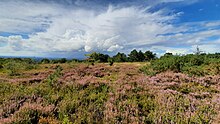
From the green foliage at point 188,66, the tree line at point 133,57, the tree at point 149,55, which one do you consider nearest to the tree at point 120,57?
the tree line at point 133,57

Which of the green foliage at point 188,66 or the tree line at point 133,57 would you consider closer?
the green foliage at point 188,66

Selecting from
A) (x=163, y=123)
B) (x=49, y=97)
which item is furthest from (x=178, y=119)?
(x=49, y=97)

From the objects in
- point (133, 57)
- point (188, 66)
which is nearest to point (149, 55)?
point (133, 57)

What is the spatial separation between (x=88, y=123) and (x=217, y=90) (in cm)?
823

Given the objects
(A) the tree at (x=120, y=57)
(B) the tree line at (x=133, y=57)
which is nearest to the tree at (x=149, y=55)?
(B) the tree line at (x=133, y=57)

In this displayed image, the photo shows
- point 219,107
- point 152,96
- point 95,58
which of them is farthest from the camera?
point 95,58

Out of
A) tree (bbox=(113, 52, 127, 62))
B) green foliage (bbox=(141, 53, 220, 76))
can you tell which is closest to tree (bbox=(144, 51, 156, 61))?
tree (bbox=(113, 52, 127, 62))

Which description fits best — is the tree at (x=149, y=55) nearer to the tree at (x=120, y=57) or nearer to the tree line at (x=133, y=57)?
the tree line at (x=133, y=57)

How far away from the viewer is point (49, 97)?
7.87 metres

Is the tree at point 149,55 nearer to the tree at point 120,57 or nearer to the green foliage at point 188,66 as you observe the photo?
the tree at point 120,57

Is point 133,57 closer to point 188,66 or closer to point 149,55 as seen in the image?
point 149,55

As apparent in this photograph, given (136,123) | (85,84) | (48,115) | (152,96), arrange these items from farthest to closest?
(85,84)
(152,96)
(48,115)
(136,123)

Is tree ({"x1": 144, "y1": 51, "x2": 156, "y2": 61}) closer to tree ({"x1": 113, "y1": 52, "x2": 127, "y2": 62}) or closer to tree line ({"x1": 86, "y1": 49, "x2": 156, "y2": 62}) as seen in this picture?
tree line ({"x1": 86, "y1": 49, "x2": 156, "y2": 62})

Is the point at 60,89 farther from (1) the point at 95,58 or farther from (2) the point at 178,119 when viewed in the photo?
(1) the point at 95,58
